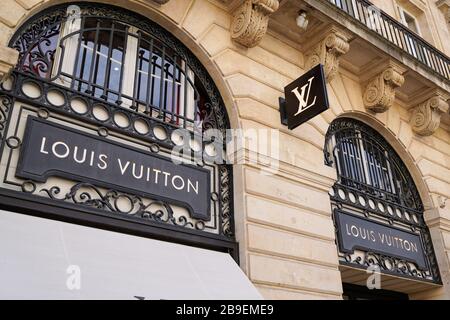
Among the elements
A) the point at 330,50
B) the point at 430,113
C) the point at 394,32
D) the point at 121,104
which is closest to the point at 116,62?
the point at 121,104

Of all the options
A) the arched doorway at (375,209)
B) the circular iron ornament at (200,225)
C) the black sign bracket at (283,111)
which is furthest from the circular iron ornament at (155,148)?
the arched doorway at (375,209)

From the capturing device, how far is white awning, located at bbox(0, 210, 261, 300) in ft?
11.5

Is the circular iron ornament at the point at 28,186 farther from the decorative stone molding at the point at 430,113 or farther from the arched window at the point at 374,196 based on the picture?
the decorative stone molding at the point at 430,113

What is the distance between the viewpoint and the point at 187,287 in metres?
4.35

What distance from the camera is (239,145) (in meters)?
6.19

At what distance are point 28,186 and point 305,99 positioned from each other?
13.4 ft

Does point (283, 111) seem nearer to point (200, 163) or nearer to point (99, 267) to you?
point (200, 163)

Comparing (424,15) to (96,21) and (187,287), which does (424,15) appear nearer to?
(96,21)

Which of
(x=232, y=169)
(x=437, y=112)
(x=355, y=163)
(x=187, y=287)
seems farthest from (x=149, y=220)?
(x=437, y=112)

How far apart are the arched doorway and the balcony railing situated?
7.11 ft

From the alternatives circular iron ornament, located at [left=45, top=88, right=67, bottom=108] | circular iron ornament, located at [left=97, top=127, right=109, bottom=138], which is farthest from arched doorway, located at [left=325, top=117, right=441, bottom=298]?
circular iron ornament, located at [left=45, top=88, right=67, bottom=108]

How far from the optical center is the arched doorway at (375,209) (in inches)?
290

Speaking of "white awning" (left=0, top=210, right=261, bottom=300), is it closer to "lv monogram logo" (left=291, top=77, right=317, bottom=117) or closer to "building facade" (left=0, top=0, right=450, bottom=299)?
"building facade" (left=0, top=0, right=450, bottom=299)

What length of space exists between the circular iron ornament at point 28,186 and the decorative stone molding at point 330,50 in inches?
211
